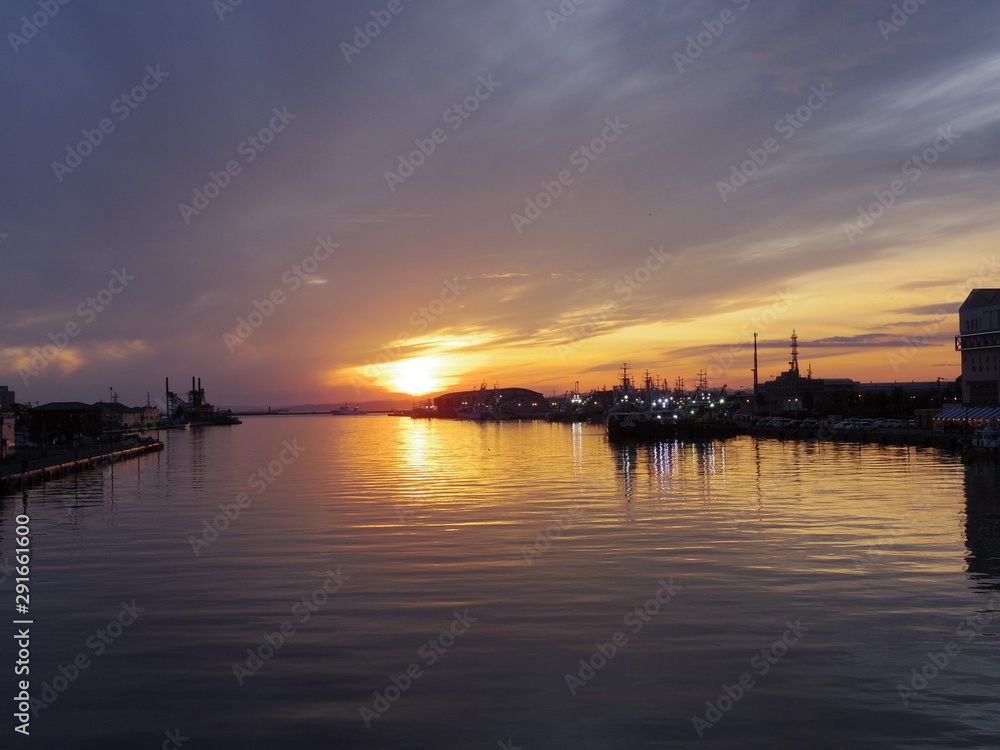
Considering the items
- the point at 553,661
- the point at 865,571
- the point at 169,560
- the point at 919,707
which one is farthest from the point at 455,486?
the point at 919,707

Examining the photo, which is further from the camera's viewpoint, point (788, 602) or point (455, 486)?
point (455, 486)

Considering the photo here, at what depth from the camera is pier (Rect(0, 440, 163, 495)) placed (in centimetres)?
4894

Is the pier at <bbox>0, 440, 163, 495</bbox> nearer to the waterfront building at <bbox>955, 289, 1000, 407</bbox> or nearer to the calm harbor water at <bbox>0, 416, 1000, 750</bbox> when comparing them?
the calm harbor water at <bbox>0, 416, 1000, 750</bbox>

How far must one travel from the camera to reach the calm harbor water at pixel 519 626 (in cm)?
1216

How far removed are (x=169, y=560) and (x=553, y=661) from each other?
1523 centimetres

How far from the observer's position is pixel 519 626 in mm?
17156

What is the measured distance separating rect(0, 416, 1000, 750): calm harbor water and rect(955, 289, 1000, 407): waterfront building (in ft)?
175

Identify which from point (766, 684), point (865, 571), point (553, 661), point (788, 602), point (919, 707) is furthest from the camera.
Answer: point (865, 571)

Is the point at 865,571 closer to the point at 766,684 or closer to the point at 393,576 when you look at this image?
the point at 766,684

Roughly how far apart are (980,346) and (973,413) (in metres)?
7.88

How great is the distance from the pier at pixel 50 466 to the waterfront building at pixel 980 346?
3378 inches

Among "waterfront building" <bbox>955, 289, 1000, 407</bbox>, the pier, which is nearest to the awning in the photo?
"waterfront building" <bbox>955, 289, 1000, 407</bbox>

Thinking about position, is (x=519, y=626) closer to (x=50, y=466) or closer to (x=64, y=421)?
(x=50, y=466)

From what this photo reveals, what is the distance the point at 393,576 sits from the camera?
2238 cm
